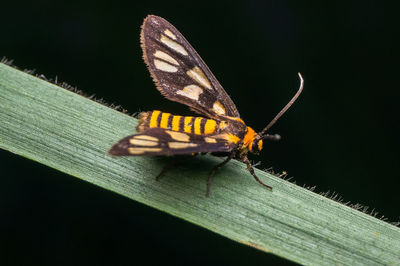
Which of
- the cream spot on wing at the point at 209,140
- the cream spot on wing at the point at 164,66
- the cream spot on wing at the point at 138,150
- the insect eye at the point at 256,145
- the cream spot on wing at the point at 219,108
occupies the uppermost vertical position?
the cream spot on wing at the point at 164,66

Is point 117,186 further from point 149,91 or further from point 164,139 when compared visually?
point 149,91

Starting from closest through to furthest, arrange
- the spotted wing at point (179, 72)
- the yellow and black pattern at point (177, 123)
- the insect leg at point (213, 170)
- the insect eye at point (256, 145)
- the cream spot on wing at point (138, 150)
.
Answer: the cream spot on wing at point (138, 150) < the insect leg at point (213, 170) < the yellow and black pattern at point (177, 123) < the insect eye at point (256, 145) < the spotted wing at point (179, 72)

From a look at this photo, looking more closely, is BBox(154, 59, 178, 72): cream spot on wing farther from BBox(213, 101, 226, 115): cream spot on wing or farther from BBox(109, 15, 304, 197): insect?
BBox(213, 101, 226, 115): cream spot on wing

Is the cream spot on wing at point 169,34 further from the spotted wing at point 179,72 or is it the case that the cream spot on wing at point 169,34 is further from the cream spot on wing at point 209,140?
the cream spot on wing at point 209,140

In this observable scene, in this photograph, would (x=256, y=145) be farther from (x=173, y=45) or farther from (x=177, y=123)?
(x=173, y=45)

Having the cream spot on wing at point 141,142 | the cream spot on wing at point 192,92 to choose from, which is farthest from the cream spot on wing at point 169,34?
the cream spot on wing at point 141,142

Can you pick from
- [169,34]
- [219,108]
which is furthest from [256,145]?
[169,34]
